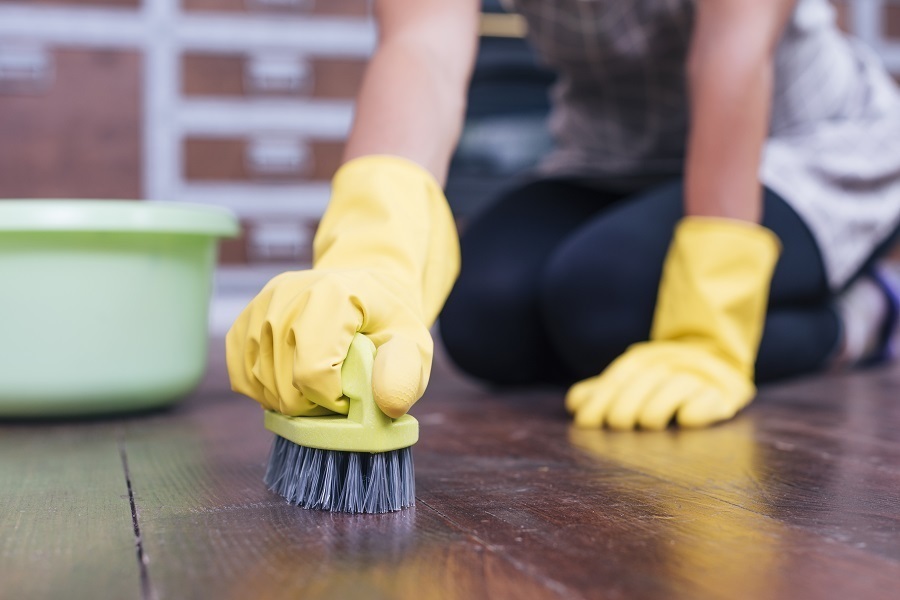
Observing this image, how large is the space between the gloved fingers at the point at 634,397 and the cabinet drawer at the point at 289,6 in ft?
4.65

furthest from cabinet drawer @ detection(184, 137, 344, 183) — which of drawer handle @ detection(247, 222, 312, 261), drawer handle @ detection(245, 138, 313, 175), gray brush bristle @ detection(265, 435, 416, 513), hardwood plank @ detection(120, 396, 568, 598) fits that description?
gray brush bristle @ detection(265, 435, 416, 513)

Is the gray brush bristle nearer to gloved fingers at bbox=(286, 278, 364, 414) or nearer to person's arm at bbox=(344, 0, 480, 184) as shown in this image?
gloved fingers at bbox=(286, 278, 364, 414)

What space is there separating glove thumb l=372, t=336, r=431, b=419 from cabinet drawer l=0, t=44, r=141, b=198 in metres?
1.57

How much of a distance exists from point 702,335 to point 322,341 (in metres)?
0.46

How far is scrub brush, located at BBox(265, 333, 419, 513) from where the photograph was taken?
0.46m

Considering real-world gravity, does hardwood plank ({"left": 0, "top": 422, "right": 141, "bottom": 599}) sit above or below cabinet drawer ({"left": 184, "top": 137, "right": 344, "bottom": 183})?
below

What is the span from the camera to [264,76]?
1929 millimetres

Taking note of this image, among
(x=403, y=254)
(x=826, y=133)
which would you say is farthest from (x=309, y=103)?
(x=403, y=254)

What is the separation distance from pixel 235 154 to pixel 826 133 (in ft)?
4.10

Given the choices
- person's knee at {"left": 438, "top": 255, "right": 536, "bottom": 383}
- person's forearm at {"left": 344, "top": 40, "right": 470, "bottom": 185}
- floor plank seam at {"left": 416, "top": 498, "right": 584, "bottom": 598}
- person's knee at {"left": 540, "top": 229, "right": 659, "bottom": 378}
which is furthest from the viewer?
person's knee at {"left": 438, "top": 255, "right": 536, "bottom": 383}

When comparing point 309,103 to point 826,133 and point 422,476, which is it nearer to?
point 826,133

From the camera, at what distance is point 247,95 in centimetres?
193

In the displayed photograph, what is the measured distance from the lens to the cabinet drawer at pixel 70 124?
1.82 meters

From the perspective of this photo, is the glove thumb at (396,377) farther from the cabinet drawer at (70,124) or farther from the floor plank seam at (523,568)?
the cabinet drawer at (70,124)
